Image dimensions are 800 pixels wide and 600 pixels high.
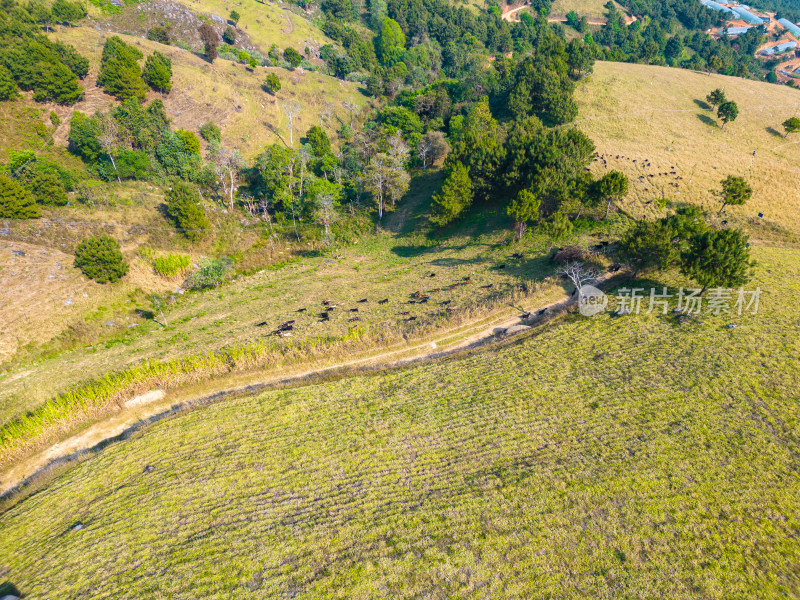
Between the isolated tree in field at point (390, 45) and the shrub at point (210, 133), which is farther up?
the isolated tree in field at point (390, 45)

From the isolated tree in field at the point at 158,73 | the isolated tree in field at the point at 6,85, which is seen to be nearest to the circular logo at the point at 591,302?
the isolated tree in field at the point at 158,73

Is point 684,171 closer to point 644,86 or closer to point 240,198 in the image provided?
point 644,86

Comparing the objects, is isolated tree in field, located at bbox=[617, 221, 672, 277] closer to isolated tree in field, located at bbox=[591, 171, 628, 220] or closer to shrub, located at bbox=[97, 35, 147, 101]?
isolated tree in field, located at bbox=[591, 171, 628, 220]

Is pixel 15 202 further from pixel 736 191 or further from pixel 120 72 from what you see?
pixel 736 191

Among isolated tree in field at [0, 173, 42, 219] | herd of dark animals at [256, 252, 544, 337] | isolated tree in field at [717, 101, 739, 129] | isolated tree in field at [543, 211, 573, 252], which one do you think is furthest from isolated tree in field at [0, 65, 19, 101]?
isolated tree in field at [717, 101, 739, 129]

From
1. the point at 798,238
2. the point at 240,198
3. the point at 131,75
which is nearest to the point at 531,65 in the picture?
the point at 798,238

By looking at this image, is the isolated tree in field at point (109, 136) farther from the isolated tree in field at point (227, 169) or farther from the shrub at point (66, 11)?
the shrub at point (66, 11)
